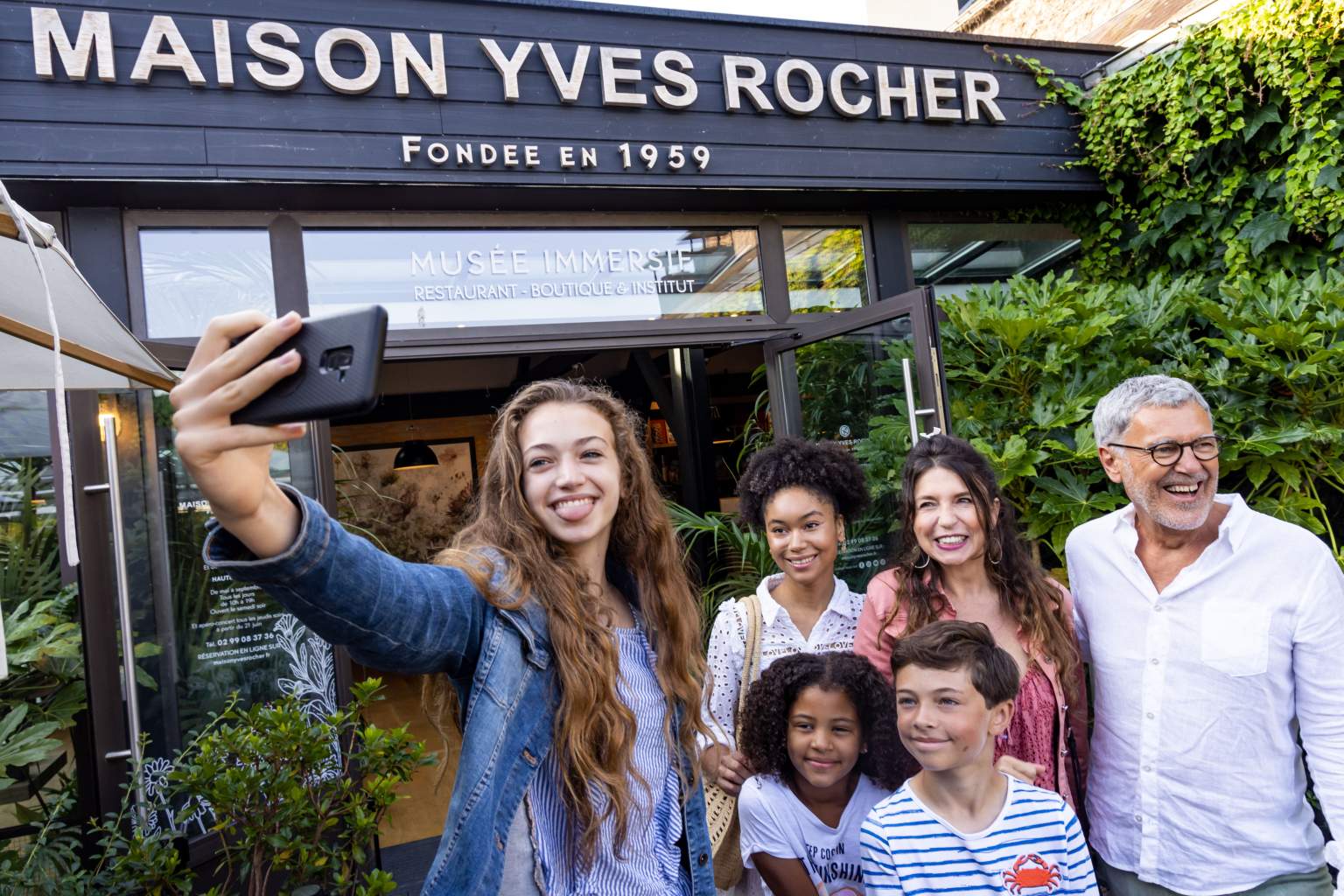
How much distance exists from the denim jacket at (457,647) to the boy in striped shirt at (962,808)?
81cm

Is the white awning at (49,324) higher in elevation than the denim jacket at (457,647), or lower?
higher

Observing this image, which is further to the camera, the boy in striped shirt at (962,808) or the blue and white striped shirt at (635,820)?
the boy in striped shirt at (962,808)

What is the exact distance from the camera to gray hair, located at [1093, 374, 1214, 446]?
1.77m

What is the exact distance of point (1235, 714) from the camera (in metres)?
1.66

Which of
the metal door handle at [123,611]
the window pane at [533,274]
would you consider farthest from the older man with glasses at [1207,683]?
the metal door handle at [123,611]

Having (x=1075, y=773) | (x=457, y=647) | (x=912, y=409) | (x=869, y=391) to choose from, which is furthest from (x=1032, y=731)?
(x=869, y=391)

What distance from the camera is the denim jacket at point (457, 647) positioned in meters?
0.83

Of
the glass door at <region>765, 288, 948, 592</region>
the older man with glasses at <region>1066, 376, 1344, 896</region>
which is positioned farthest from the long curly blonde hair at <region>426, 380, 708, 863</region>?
the glass door at <region>765, 288, 948, 592</region>

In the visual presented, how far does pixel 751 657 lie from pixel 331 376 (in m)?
1.62

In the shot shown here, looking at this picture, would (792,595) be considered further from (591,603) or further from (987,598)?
(591,603)

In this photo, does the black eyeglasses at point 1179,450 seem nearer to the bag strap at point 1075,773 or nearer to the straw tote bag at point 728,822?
the bag strap at point 1075,773

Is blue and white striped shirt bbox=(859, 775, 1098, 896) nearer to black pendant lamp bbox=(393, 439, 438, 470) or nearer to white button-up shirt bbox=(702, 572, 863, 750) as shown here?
white button-up shirt bbox=(702, 572, 863, 750)

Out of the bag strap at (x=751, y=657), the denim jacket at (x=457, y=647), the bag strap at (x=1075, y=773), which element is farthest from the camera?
the bag strap at (x=751, y=657)

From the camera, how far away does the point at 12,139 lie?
3033mm
